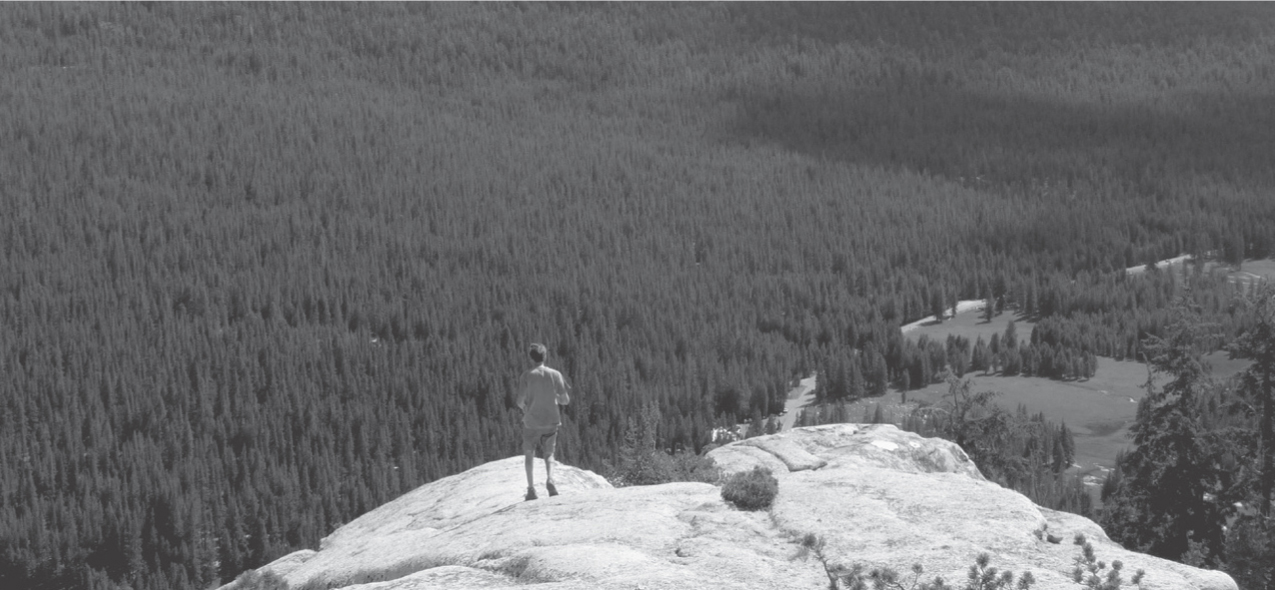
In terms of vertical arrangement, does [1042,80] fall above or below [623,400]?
above

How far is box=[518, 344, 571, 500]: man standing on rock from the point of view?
15.3m

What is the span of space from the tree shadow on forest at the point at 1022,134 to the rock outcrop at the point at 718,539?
133 feet

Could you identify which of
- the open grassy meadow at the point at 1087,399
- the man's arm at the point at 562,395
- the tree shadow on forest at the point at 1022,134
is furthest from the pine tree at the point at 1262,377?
the tree shadow on forest at the point at 1022,134

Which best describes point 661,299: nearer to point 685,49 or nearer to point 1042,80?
point 685,49

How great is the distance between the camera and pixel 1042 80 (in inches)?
2785

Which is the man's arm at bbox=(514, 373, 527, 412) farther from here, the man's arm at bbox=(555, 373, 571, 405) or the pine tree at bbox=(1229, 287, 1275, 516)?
the pine tree at bbox=(1229, 287, 1275, 516)

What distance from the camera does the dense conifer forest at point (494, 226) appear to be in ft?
A: 90.6

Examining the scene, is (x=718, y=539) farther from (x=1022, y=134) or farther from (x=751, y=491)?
(x=1022, y=134)

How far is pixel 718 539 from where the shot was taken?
1345 cm

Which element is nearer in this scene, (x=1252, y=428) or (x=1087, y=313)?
(x=1252, y=428)

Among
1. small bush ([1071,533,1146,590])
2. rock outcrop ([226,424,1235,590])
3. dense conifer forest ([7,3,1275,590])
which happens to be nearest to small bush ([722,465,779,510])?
rock outcrop ([226,424,1235,590])

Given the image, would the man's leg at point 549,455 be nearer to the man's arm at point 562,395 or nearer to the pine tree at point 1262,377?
the man's arm at point 562,395

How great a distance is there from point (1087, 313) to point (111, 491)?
24.0m

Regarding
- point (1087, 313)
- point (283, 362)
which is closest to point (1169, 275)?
point (1087, 313)
